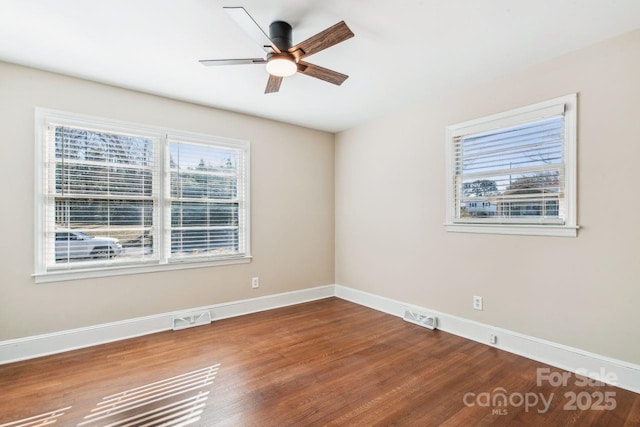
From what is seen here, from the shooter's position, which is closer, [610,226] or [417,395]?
[417,395]

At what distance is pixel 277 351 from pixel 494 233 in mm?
2457

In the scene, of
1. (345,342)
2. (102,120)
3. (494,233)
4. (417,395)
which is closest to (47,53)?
(102,120)

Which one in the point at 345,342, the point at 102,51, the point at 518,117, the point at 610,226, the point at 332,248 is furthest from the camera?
the point at 332,248

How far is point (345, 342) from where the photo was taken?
315 centimetres

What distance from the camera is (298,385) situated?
2.36 meters

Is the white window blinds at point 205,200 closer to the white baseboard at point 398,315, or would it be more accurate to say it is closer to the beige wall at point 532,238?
the white baseboard at point 398,315

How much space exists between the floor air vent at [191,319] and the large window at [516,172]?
10.1 ft

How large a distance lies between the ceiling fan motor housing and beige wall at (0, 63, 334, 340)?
197 cm

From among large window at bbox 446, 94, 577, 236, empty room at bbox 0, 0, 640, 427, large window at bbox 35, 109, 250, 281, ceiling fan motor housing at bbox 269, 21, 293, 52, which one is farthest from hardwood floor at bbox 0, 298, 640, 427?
ceiling fan motor housing at bbox 269, 21, 293, 52

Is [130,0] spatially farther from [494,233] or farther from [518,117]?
[494,233]

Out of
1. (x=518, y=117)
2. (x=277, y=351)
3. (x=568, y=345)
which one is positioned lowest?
(x=277, y=351)

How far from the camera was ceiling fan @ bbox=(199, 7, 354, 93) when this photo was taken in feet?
6.30

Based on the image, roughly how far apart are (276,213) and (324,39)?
2759 millimetres

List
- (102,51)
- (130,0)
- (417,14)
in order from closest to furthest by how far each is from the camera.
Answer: (130,0) → (417,14) → (102,51)
